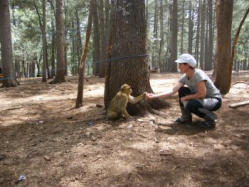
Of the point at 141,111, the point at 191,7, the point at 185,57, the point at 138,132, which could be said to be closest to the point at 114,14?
the point at 185,57

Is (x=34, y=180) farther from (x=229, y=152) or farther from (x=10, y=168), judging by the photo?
(x=229, y=152)

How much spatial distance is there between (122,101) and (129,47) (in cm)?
113

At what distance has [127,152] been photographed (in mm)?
Result: 2711

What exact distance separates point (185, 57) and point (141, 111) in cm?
144

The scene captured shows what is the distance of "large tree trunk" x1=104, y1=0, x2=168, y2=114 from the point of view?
4082 millimetres

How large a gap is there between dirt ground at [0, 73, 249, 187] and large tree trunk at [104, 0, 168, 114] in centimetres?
80

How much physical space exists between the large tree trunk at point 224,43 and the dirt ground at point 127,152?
5.91 ft

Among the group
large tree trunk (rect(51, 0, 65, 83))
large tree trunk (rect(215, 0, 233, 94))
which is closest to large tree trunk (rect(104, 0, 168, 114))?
large tree trunk (rect(215, 0, 233, 94))

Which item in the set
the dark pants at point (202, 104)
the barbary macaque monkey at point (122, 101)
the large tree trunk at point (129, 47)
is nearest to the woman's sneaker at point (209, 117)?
the dark pants at point (202, 104)

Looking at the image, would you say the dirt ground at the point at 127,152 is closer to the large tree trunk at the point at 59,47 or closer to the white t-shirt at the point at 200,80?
the white t-shirt at the point at 200,80

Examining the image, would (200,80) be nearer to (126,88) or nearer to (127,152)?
(126,88)

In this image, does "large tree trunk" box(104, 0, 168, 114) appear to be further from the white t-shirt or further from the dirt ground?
the white t-shirt

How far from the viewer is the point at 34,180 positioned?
2.21m

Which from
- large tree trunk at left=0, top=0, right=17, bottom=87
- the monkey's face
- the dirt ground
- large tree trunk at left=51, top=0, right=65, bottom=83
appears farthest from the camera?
large tree trunk at left=51, top=0, right=65, bottom=83
